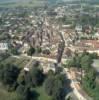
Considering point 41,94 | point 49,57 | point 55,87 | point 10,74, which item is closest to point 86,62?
point 49,57

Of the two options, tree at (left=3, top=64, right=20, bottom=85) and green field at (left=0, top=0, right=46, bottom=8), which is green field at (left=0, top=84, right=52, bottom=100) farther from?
green field at (left=0, top=0, right=46, bottom=8)

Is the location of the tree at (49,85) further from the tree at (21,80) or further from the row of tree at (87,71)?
the row of tree at (87,71)

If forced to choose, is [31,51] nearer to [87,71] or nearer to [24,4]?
[87,71]

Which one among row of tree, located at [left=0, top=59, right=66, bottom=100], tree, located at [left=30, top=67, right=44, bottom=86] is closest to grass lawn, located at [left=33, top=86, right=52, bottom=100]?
row of tree, located at [left=0, top=59, right=66, bottom=100]

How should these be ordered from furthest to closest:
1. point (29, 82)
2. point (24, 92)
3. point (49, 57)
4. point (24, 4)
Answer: point (24, 4) → point (49, 57) → point (29, 82) → point (24, 92)

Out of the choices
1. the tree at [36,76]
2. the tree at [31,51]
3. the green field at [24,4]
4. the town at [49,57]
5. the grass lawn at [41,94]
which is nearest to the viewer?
the grass lawn at [41,94]

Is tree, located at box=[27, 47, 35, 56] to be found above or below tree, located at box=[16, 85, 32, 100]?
below

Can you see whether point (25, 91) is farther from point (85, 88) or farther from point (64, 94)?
point (85, 88)

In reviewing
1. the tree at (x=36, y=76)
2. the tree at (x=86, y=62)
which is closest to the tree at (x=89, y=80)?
the tree at (x=86, y=62)
